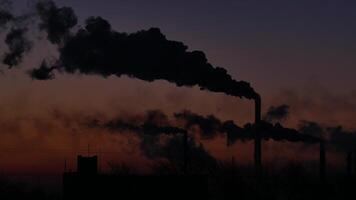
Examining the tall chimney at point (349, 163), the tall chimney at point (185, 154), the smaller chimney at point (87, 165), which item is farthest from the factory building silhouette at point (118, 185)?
the tall chimney at point (349, 163)

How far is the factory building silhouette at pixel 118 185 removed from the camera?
30359 mm

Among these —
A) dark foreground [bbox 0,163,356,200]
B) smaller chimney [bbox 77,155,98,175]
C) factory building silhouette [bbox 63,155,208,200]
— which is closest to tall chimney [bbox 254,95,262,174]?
dark foreground [bbox 0,163,356,200]

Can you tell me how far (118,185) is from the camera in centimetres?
3086

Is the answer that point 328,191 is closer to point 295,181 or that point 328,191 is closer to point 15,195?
point 295,181

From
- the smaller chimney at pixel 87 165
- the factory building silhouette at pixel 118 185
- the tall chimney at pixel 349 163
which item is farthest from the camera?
the tall chimney at pixel 349 163

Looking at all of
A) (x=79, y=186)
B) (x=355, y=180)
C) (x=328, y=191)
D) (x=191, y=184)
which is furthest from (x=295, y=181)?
(x=79, y=186)

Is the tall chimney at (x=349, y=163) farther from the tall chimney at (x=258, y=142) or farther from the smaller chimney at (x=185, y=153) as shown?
the smaller chimney at (x=185, y=153)

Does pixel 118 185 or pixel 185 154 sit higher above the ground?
pixel 185 154

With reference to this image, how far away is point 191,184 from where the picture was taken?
31.6 meters

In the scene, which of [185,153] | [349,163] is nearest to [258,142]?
[185,153]

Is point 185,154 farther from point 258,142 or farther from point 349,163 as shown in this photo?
point 349,163

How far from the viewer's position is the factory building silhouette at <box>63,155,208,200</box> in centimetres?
3036

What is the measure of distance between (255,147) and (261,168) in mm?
1746

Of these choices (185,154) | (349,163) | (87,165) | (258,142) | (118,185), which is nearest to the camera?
(87,165)
